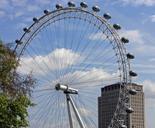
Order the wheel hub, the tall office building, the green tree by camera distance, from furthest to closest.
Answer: the tall office building < the wheel hub < the green tree

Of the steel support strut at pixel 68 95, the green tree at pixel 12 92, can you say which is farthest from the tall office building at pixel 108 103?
the green tree at pixel 12 92

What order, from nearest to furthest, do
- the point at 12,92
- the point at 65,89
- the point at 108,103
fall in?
the point at 12,92 → the point at 65,89 → the point at 108,103

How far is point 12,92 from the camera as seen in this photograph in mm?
44812

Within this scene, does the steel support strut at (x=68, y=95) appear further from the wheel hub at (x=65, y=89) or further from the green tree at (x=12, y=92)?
the green tree at (x=12, y=92)

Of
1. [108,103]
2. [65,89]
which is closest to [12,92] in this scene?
[65,89]

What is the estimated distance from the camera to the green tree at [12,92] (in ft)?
144

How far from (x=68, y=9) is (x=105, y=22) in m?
5.77

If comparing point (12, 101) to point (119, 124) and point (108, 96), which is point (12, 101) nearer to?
point (119, 124)

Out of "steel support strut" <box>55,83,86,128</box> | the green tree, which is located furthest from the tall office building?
the green tree

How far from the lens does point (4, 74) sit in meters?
44.3

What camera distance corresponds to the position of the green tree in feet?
144

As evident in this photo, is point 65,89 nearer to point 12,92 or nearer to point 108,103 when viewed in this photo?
point 108,103

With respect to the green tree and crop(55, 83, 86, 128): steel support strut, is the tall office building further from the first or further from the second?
the green tree

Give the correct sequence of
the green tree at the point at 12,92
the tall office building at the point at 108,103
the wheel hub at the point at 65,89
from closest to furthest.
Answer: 1. the green tree at the point at 12,92
2. the wheel hub at the point at 65,89
3. the tall office building at the point at 108,103
